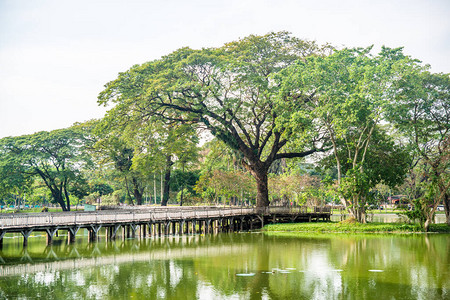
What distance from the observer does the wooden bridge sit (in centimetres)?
2969

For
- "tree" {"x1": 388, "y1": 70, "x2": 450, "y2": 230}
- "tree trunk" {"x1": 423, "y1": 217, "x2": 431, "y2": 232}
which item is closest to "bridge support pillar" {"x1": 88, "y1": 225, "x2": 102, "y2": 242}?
"tree" {"x1": 388, "y1": 70, "x2": 450, "y2": 230}

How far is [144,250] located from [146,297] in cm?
1368

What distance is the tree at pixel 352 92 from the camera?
38.2 m

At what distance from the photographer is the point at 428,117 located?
4512 cm

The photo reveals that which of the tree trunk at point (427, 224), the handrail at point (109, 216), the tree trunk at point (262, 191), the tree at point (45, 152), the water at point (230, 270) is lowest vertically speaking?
the water at point (230, 270)

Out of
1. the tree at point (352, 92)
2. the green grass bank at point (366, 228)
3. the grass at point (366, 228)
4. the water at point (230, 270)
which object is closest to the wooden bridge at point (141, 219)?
the water at point (230, 270)

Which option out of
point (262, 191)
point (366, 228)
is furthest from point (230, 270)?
point (262, 191)

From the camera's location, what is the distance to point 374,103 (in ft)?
124

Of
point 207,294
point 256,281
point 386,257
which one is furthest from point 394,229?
point 207,294

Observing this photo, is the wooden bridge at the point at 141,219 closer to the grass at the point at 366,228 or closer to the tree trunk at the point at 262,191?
the tree trunk at the point at 262,191

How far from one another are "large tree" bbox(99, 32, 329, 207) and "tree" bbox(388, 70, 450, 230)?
845 cm

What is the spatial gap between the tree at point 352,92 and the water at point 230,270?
323 inches

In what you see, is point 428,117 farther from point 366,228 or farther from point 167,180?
point 167,180

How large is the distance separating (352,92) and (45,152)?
44089mm
